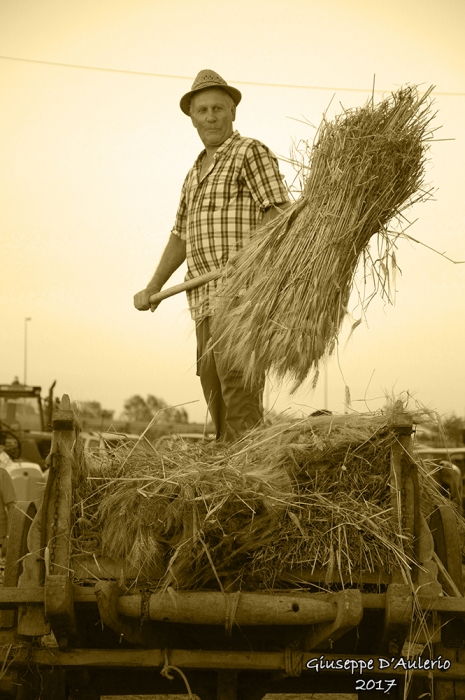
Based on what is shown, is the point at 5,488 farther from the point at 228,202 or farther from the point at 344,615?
the point at 344,615

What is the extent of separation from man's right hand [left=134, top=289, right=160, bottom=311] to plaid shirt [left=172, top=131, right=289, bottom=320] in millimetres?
348

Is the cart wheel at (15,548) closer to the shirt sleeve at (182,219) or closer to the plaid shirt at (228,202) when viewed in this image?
the plaid shirt at (228,202)

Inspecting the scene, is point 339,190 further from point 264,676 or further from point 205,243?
point 264,676

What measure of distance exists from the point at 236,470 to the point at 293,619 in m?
0.54

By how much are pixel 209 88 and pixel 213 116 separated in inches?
6.9

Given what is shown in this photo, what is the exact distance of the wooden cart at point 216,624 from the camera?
109 inches

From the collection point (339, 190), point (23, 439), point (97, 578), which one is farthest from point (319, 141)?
point (23, 439)

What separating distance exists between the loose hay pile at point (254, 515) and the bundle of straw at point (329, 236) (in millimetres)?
751

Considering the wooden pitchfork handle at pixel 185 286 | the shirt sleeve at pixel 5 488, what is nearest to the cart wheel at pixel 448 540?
the wooden pitchfork handle at pixel 185 286

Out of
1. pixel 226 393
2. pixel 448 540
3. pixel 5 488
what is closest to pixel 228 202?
pixel 226 393

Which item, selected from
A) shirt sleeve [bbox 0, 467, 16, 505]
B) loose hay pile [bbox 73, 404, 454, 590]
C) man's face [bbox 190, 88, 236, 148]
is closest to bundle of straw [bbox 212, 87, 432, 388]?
loose hay pile [bbox 73, 404, 454, 590]

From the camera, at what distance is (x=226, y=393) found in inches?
173

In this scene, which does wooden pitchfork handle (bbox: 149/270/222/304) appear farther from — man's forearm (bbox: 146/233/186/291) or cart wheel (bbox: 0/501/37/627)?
cart wheel (bbox: 0/501/37/627)

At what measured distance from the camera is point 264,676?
322 cm
